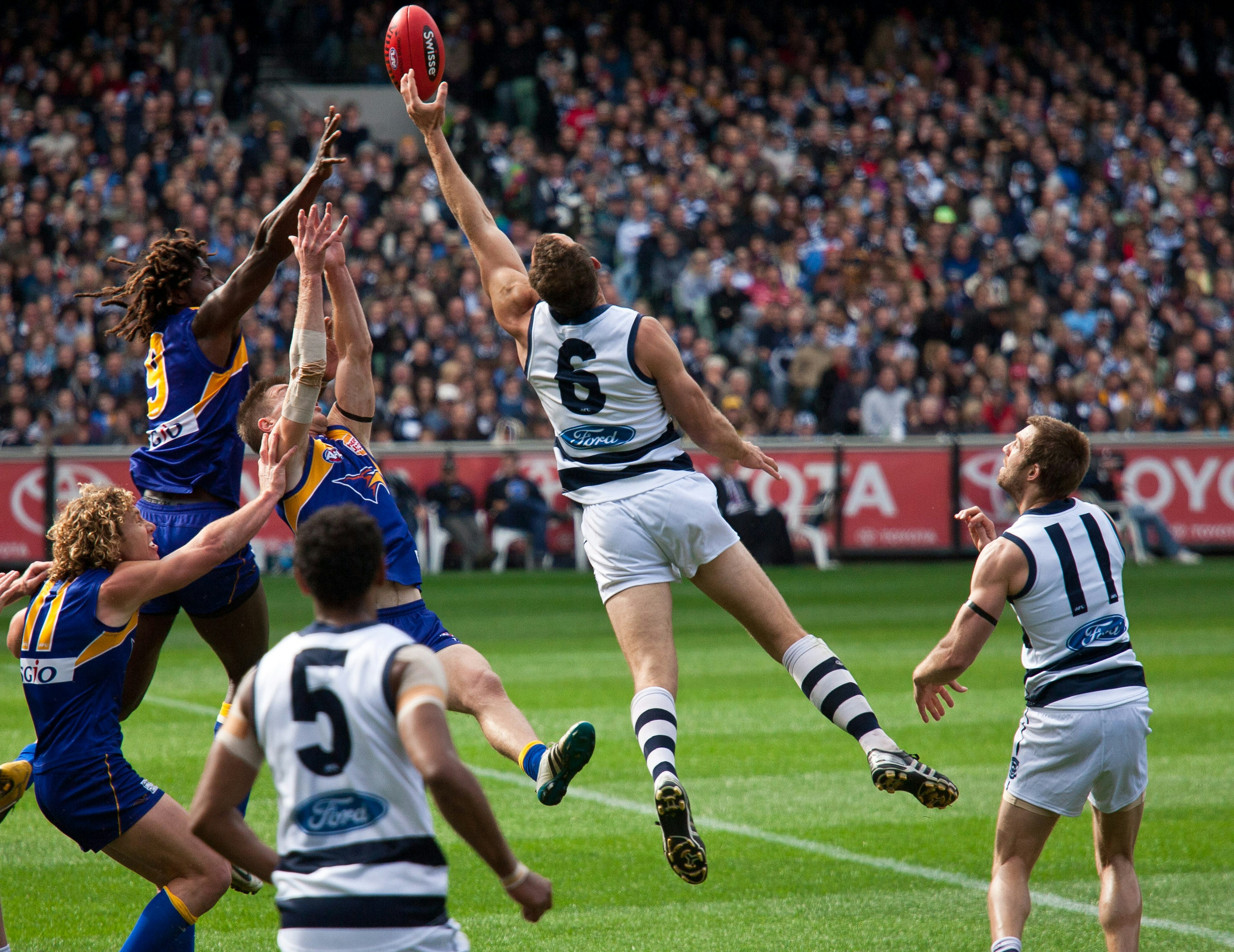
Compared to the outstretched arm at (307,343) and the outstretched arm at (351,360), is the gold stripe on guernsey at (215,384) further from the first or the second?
the outstretched arm at (307,343)

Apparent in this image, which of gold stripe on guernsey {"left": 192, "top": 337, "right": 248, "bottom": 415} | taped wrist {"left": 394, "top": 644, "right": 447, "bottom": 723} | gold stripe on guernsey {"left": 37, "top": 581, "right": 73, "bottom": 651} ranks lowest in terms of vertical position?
gold stripe on guernsey {"left": 37, "top": 581, "right": 73, "bottom": 651}

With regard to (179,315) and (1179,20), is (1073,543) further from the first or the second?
(1179,20)

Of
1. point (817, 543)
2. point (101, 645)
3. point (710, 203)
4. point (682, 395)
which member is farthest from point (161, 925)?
point (710, 203)

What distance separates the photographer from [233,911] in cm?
623

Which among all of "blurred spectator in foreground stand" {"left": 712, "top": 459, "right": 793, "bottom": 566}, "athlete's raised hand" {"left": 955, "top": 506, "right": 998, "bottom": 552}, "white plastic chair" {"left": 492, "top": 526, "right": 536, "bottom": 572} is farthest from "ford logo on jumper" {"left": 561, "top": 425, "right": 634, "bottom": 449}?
"white plastic chair" {"left": 492, "top": 526, "right": 536, "bottom": 572}

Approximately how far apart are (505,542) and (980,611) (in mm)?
14661

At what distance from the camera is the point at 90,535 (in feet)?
15.2

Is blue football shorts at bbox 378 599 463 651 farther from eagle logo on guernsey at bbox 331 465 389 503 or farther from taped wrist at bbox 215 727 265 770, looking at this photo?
taped wrist at bbox 215 727 265 770

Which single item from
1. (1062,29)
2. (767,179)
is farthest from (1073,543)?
(1062,29)

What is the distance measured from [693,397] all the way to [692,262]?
16.6m

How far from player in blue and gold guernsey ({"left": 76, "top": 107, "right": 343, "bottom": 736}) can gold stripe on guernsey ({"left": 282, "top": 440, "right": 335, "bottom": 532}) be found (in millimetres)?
375

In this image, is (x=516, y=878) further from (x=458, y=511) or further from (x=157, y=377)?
(x=458, y=511)


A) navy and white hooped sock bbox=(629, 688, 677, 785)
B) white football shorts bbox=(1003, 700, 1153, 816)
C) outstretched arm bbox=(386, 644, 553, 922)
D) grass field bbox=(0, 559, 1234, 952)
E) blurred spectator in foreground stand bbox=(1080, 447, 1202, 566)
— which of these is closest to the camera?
outstretched arm bbox=(386, 644, 553, 922)

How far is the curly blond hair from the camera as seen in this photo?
465 cm
